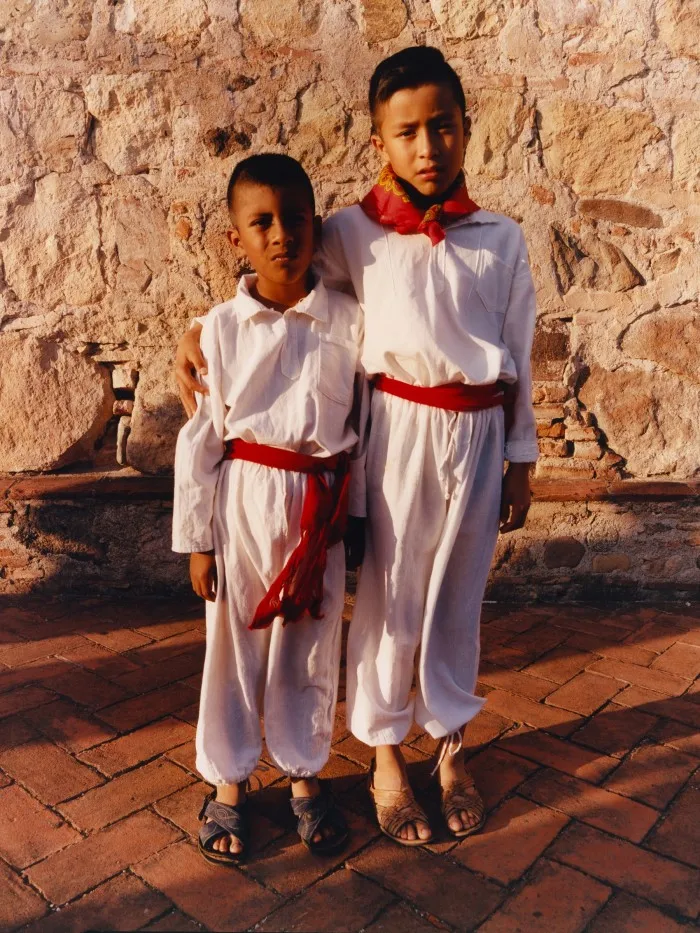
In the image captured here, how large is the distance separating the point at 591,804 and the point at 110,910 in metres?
1.25

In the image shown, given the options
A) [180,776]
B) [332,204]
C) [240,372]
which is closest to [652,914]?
[180,776]

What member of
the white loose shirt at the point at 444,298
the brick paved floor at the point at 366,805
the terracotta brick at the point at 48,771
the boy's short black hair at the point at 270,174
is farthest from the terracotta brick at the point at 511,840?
the boy's short black hair at the point at 270,174

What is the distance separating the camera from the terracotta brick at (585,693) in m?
2.57

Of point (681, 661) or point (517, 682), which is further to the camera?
point (681, 661)

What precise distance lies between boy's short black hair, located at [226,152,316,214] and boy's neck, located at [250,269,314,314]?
0.21 m

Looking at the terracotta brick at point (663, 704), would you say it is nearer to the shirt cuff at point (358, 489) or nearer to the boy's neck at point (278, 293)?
the shirt cuff at point (358, 489)

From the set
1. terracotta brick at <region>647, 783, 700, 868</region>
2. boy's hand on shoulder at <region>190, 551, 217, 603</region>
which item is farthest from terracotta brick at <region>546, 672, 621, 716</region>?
boy's hand on shoulder at <region>190, 551, 217, 603</region>

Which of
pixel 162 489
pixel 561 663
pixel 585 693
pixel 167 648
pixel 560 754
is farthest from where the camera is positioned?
pixel 162 489

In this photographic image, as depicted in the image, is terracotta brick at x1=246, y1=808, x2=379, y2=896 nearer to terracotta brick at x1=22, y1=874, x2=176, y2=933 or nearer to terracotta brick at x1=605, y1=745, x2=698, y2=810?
terracotta brick at x1=22, y1=874, x2=176, y2=933

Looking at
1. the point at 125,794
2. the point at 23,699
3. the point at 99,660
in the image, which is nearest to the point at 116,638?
the point at 99,660

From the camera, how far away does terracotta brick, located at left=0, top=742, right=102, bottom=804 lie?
212 cm

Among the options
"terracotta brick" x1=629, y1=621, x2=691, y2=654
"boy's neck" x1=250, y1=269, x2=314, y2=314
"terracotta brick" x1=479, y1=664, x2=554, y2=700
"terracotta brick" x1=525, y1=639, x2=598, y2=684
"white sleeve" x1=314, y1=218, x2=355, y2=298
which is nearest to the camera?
"boy's neck" x1=250, y1=269, x2=314, y2=314

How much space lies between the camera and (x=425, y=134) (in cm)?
176

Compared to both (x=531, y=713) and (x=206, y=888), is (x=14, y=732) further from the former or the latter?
(x=531, y=713)
